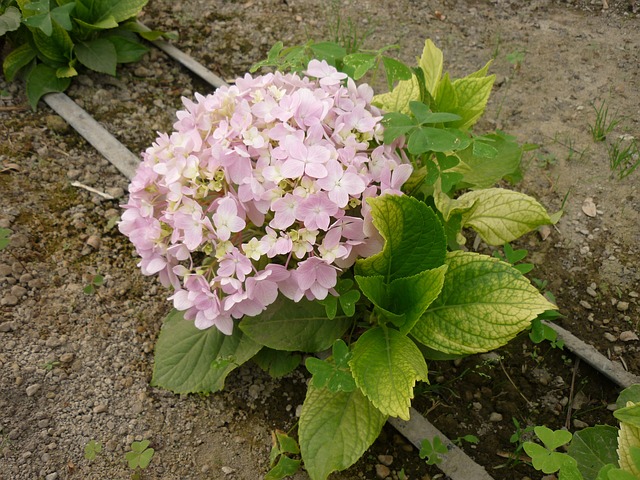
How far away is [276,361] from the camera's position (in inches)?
73.9

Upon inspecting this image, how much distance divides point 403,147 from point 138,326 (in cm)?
112

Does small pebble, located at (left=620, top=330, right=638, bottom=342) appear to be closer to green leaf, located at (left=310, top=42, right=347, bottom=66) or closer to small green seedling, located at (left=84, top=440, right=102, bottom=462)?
green leaf, located at (left=310, top=42, right=347, bottom=66)

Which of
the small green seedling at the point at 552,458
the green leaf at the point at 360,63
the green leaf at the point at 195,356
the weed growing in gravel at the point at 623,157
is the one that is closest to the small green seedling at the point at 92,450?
the green leaf at the point at 195,356

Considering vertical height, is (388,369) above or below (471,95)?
below

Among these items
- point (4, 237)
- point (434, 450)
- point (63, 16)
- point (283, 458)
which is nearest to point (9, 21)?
point (63, 16)

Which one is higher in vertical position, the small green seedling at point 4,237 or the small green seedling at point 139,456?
the small green seedling at point 4,237

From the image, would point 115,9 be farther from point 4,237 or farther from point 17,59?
point 4,237

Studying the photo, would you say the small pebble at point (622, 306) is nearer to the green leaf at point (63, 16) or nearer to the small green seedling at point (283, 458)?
the small green seedling at point (283, 458)

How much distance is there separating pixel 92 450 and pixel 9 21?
1923mm

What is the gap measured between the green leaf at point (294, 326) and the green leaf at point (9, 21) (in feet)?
6.02

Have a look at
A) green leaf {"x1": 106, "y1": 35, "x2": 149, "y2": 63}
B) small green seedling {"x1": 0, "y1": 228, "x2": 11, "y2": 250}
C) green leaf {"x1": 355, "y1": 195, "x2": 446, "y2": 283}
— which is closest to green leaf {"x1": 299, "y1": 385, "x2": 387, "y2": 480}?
green leaf {"x1": 355, "y1": 195, "x2": 446, "y2": 283}

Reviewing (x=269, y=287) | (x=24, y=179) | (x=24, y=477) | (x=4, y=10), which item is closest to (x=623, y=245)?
(x=269, y=287)

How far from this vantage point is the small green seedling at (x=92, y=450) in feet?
5.69

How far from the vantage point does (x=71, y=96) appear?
277 centimetres
